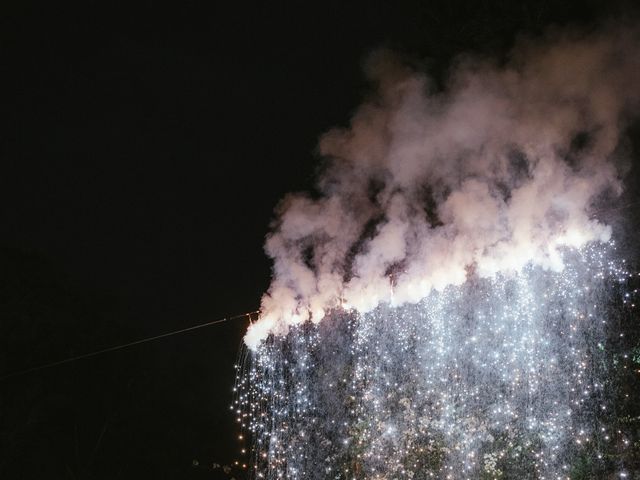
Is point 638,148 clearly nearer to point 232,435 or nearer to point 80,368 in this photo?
point 80,368

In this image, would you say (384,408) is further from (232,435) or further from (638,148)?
(232,435)

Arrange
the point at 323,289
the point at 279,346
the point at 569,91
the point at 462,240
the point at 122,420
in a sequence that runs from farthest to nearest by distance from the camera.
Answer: the point at 122,420 < the point at 279,346 < the point at 323,289 < the point at 462,240 < the point at 569,91

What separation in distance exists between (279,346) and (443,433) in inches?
114

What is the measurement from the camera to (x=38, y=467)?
38.1 ft

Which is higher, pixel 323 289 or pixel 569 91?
pixel 569 91

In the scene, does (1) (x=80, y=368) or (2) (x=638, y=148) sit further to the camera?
(1) (x=80, y=368)

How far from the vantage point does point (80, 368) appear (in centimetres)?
1248

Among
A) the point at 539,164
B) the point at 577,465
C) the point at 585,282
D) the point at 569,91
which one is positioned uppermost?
the point at 569,91

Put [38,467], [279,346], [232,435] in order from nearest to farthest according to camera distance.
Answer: [279,346] → [38,467] → [232,435]

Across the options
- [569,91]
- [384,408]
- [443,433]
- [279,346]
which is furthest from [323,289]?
[569,91]

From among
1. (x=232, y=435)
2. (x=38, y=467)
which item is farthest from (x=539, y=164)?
(x=232, y=435)

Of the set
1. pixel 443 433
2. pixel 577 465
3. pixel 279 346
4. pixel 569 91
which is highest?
pixel 569 91

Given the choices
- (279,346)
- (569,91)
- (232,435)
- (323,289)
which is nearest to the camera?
(569,91)

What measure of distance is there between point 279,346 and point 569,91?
559 cm
